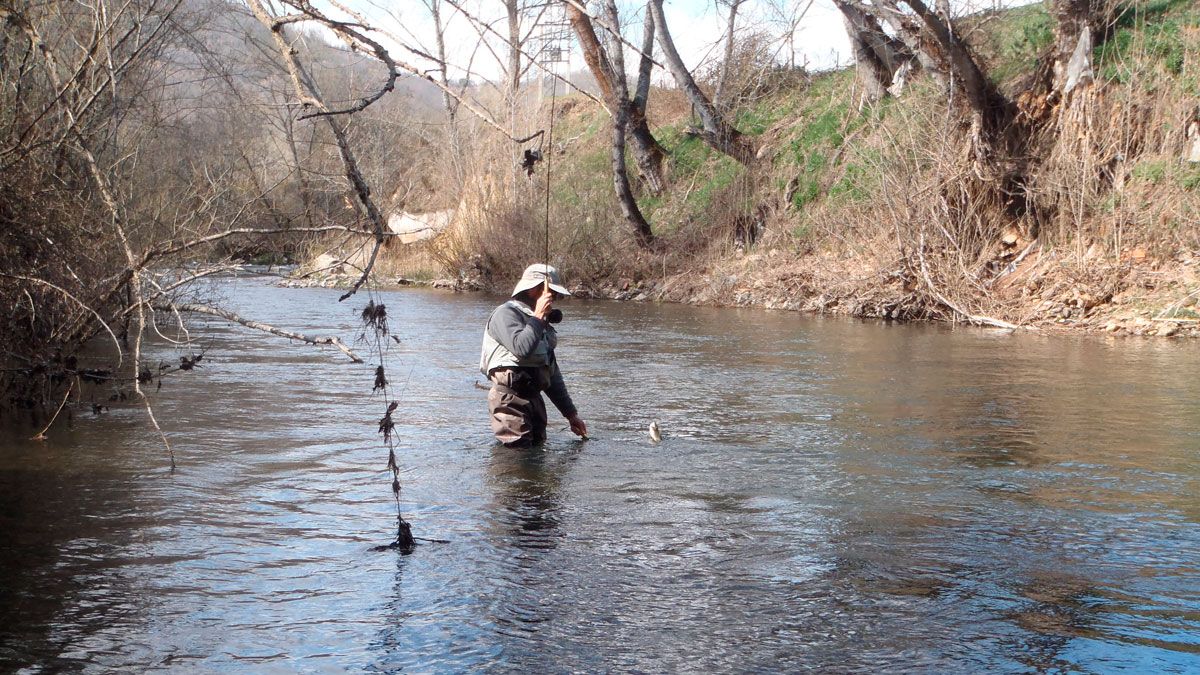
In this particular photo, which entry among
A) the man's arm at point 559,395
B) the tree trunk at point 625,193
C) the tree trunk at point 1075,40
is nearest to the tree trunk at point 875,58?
the tree trunk at point 1075,40

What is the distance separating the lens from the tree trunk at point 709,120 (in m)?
28.1

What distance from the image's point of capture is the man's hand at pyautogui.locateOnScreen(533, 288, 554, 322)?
28.0ft

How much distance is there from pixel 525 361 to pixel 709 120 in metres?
22.1

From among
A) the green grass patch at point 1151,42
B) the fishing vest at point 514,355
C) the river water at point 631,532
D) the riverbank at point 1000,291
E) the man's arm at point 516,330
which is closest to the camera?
the river water at point 631,532

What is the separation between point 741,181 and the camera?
1117 inches

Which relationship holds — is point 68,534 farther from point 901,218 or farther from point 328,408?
point 901,218

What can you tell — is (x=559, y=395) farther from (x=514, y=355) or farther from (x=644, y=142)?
(x=644, y=142)

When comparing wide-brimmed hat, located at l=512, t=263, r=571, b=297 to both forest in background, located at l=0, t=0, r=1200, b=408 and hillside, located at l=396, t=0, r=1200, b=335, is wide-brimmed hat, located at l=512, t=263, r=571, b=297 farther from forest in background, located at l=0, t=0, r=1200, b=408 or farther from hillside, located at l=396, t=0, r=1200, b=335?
hillside, located at l=396, t=0, r=1200, b=335

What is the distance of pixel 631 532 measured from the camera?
6.58 m

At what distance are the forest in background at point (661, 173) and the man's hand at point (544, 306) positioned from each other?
51.0 inches

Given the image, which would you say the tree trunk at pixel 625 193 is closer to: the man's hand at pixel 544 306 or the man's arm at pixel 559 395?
the man's arm at pixel 559 395

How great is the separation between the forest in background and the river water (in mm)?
1236

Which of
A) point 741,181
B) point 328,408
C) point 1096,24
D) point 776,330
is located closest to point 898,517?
point 328,408

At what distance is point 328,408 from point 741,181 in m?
19.0
